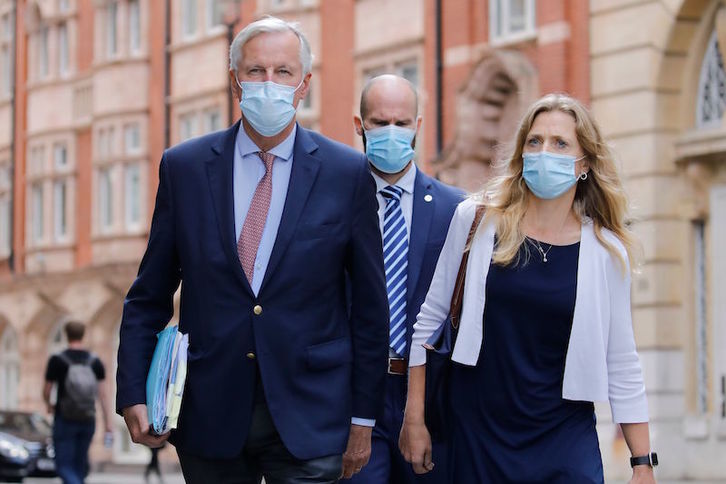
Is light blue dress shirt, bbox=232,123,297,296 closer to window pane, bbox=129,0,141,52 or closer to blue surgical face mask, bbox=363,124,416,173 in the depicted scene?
blue surgical face mask, bbox=363,124,416,173

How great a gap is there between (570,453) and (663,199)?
15.9 m

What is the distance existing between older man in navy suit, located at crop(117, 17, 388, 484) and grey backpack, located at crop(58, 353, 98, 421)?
34.6ft

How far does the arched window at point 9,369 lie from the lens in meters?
39.4

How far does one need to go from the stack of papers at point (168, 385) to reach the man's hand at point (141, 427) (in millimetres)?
19

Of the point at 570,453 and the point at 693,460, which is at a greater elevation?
the point at 570,453

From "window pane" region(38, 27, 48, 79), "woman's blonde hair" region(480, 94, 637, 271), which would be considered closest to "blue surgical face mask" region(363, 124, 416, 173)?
"woman's blonde hair" region(480, 94, 637, 271)

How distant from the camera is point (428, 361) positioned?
19.5 feet

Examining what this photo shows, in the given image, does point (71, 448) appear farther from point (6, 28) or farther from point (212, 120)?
point (6, 28)

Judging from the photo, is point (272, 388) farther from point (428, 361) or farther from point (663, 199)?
point (663, 199)

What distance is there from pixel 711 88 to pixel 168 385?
1720 cm

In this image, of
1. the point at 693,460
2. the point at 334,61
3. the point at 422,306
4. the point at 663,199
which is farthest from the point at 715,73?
the point at 422,306

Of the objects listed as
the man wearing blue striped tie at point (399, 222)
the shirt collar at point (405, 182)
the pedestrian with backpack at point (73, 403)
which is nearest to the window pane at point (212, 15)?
the pedestrian with backpack at point (73, 403)

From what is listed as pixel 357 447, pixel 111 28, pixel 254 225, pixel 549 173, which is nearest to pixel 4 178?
pixel 111 28

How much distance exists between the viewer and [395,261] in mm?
6785
